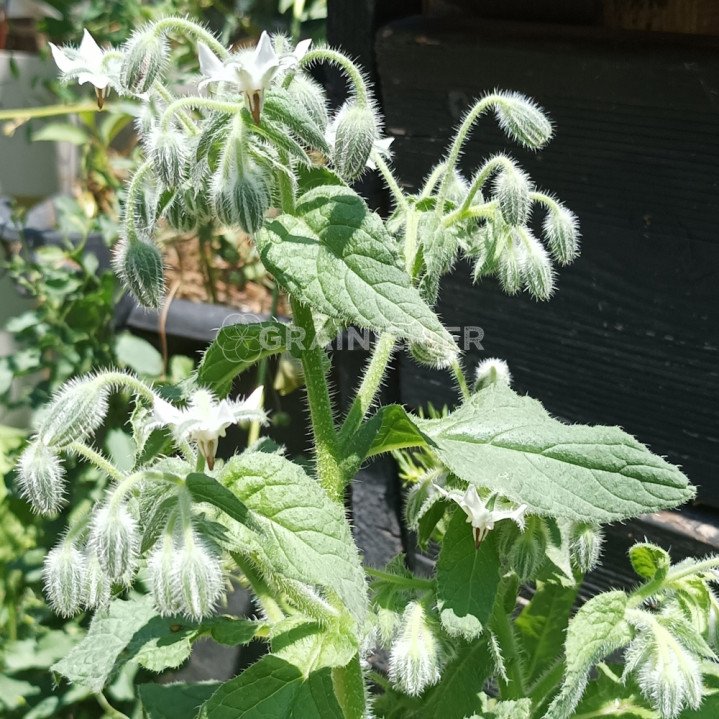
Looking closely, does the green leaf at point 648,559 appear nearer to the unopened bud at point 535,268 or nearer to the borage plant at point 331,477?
the borage plant at point 331,477

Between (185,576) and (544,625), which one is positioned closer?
(185,576)

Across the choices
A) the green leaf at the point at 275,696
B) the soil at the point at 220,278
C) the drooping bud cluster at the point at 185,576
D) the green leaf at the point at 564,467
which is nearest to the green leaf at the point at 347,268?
the green leaf at the point at 564,467

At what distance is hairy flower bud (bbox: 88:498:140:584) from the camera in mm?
701

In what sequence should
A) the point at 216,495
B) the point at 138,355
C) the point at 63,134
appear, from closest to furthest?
the point at 216,495, the point at 138,355, the point at 63,134

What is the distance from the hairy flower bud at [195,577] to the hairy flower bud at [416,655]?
0.23 m

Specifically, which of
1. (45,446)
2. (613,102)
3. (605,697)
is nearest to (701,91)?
(613,102)

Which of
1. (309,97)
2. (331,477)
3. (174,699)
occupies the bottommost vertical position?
(174,699)

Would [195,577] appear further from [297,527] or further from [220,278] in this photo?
[220,278]

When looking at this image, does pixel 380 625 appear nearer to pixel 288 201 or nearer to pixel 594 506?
pixel 594 506

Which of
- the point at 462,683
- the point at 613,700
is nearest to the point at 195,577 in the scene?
the point at 462,683

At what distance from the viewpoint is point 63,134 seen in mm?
2084

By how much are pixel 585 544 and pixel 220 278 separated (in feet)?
4.53

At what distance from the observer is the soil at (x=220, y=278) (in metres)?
2.00

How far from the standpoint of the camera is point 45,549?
1.64 m
